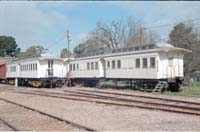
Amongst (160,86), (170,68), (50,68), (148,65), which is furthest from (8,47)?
(160,86)

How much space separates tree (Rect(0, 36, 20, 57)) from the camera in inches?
4001

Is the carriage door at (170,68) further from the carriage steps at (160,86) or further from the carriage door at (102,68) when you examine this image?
the carriage door at (102,68)

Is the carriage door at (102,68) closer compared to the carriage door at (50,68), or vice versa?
the carriage door at (102,68)

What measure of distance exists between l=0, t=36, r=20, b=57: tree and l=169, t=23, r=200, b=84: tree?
53370 millimetres

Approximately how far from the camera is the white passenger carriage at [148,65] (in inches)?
1090

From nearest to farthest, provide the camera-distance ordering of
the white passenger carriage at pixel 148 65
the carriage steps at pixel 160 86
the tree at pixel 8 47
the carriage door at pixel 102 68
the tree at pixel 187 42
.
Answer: the carriage steps at pixel 160 86
the white passenger carriage at pixel 148 65
the carriage door at pixel 102 68
the tree at pixel 187 42
the tree at pixel 8 47

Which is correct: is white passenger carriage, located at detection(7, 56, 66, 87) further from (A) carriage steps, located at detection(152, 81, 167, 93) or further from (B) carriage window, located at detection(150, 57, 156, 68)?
(A) carriage steps, located at detection(152, 81, 167, 93)

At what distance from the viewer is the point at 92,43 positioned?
237 ft

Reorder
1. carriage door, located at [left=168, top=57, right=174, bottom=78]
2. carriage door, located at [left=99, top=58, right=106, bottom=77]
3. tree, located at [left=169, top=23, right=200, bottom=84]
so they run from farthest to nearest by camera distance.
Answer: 1. tree, located at [left=169, top=23, right=200, bottom=84]
2. carriage door, located at [left=99, top=58, right=106, bottom=77]
3. carriage door, located at [left=168, top=57, right=174, bottom=78]

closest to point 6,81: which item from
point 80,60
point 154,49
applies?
point 80,60

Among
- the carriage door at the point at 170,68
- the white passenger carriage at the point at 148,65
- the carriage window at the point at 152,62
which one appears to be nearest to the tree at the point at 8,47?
the white passenger carriage at the point at 148,65

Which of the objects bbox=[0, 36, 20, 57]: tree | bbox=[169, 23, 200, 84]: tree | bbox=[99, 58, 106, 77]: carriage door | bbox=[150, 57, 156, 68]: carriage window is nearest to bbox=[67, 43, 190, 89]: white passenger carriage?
bbox=[150, 57, 156, 68]: carriage window

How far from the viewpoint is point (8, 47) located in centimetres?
10275

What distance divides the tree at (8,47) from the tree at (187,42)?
53.4 metres
